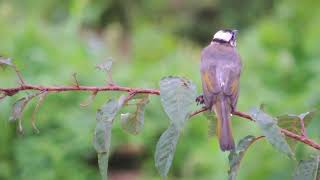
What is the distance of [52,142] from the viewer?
4.21 metres

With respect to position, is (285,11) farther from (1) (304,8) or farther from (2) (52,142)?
(2) (52,142)

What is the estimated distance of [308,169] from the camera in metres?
1.60

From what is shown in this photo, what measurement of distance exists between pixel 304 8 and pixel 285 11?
0.46 feet

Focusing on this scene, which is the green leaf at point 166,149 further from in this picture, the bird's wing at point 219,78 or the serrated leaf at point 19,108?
the bird's wing at point 219,78

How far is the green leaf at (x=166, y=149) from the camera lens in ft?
4.91

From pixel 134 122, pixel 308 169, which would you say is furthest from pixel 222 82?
pixel 308 169

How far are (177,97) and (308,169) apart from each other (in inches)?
12.6

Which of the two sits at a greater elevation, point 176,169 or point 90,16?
point 90,16

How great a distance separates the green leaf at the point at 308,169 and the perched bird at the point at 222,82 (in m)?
0.15

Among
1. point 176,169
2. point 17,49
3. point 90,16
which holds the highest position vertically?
point 90,16

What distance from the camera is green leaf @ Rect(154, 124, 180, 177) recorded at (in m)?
1.50

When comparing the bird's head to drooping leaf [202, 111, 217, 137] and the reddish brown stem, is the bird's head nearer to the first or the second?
drooping leaf [202, 111, 217, 137]

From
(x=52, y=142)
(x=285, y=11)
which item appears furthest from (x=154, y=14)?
(x=52, y=142)

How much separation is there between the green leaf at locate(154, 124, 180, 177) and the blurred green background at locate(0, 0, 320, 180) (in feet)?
6.07
